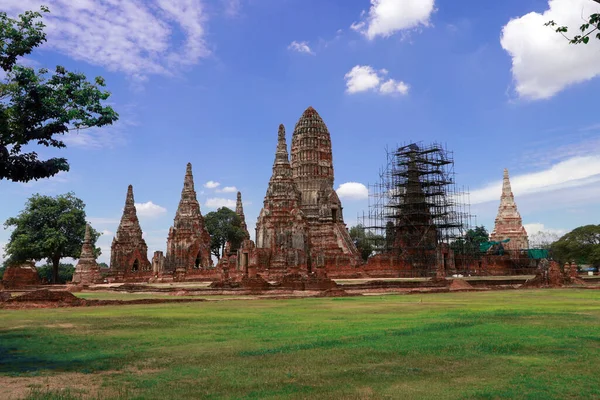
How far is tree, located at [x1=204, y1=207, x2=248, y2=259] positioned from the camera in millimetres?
76312

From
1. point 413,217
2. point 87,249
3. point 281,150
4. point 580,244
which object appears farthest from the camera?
point 580,244

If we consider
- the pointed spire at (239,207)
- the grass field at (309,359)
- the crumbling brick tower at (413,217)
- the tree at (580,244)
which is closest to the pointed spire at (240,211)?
the pointed spire at (239,207)

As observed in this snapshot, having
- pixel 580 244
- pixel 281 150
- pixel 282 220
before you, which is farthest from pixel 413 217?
pixel 580 244

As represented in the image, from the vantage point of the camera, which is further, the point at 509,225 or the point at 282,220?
the point at 509,225

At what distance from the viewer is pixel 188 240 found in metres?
57.8

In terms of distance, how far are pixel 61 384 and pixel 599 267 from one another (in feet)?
220

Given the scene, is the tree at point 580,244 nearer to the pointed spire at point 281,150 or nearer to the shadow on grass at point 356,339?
the pointed spire at point 281,150

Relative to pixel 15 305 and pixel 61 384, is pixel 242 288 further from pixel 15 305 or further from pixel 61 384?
pixel 61 384

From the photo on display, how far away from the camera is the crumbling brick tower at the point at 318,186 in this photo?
5653 centimetres

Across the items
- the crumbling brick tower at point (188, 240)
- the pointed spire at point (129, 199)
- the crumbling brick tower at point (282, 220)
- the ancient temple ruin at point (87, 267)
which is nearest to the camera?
the crumbling brick tower at point (282, 220)

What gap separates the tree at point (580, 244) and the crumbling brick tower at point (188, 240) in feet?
137

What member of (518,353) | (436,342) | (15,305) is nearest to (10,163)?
(436,342)

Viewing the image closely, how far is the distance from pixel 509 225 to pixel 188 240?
40954 millimetres

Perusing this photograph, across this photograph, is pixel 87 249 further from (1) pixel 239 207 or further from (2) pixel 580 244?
(2) pixel 580 244
